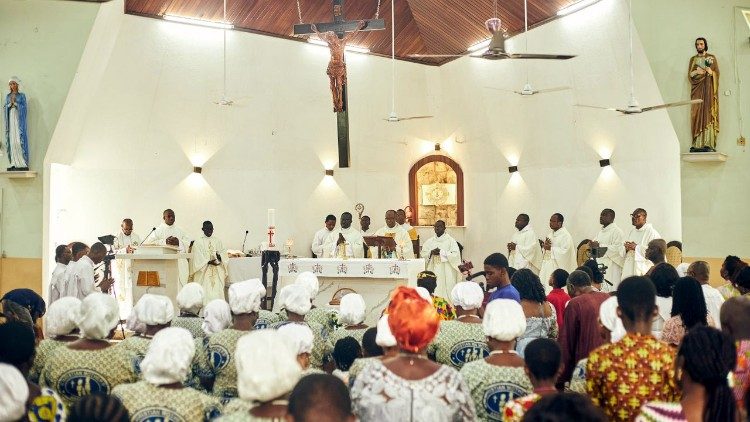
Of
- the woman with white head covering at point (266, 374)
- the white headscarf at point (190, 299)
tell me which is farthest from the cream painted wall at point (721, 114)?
the woman with white head covering at point (266, 374)

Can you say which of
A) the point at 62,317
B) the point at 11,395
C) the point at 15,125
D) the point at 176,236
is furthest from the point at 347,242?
the point at 11,395

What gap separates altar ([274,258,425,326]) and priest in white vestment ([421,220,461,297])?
2274 millimetres

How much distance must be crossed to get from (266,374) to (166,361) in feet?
2.71

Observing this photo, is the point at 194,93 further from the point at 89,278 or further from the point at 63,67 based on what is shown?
the point at 89,278

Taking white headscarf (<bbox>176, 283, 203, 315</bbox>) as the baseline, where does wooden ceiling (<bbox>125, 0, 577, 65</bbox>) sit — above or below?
above

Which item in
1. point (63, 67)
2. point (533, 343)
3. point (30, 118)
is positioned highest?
point (63, 67)

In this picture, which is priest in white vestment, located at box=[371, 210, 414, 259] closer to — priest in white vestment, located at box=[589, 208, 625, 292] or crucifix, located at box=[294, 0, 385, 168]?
crucifix, located at box=[294, 0, 385, 168]

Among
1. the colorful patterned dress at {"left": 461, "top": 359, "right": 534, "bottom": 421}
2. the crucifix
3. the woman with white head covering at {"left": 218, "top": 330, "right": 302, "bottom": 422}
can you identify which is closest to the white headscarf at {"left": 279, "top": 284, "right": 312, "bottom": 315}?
the colorful patterned dress at {"left": 461, "top": 359, "right": 534, "bottom": 421}

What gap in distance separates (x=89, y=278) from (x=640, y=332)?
6.67 m

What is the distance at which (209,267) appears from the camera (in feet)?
44.0

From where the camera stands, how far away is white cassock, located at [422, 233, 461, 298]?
Result: 1402 centimetres

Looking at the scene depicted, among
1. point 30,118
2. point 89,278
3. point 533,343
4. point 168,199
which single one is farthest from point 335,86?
point 533,343

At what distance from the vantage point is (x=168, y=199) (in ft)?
46.9

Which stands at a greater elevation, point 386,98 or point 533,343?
point 386,98
